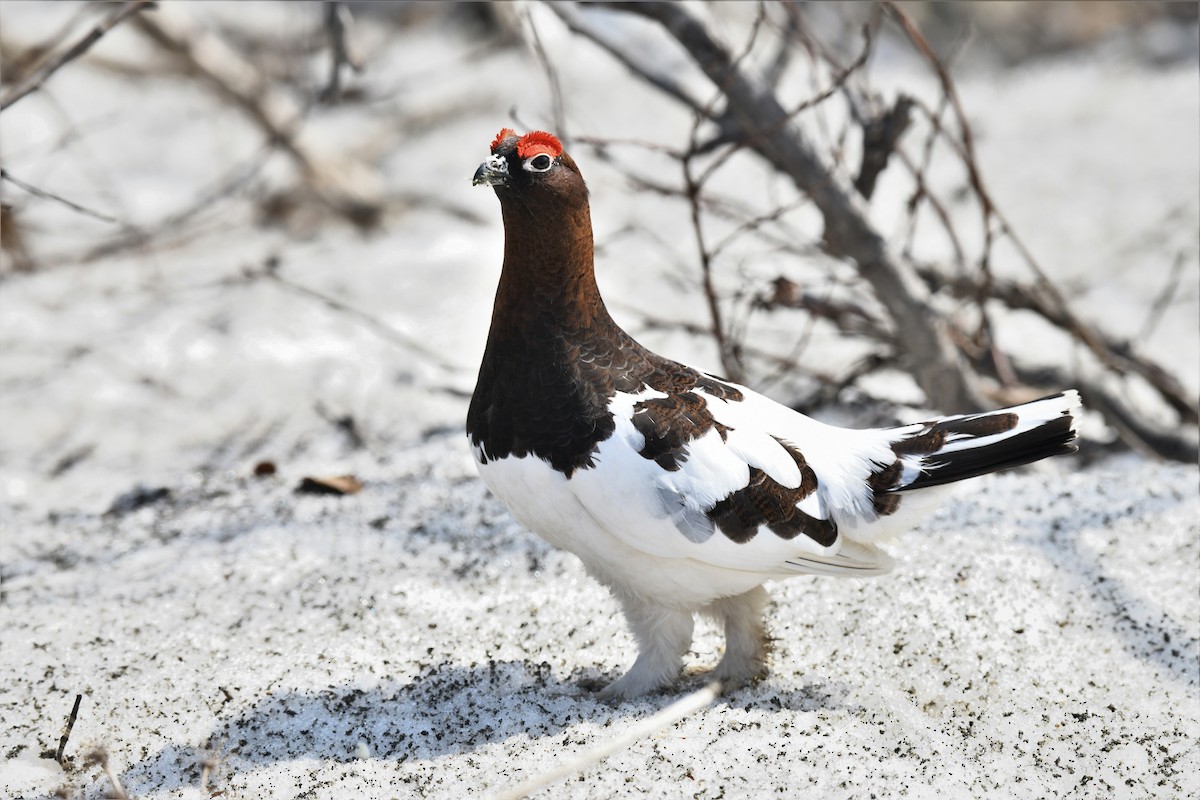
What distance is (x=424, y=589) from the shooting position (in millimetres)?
2873

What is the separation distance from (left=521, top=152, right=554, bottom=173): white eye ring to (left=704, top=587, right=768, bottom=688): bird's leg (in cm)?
104

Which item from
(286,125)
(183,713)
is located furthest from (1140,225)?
(183,713)

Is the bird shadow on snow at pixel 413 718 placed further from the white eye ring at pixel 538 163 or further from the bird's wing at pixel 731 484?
the white eye ring at pixel 538 163

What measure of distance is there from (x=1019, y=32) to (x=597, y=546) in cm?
674

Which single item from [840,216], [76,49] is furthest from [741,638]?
[76,49]

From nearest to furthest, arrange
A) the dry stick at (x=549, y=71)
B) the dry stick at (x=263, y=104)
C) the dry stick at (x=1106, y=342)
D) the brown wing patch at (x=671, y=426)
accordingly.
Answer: the brown wing patch at (x=671, y=426)
the dry stick at (x=549, y=71)
the dry stick at (x=1106, y=342)
the dry stick at (x=263, y=104)

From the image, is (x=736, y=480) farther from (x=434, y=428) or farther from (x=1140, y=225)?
(x=1140, y=225)

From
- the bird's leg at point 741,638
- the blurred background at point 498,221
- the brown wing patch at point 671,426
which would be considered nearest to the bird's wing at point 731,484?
the brown wing patch at point 671,426

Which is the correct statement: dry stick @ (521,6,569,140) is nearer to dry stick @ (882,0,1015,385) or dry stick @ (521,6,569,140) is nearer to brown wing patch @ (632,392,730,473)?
dry stick @ (882,0,1015,385)

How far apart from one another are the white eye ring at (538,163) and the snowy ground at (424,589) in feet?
3.82

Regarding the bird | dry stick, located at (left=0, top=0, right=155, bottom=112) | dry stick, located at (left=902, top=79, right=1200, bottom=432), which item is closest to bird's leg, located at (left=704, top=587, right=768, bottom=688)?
the bird

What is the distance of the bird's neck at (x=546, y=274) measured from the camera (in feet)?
7.56

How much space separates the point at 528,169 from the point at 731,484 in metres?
0.77

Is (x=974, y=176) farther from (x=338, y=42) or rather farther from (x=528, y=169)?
(x=338, y=42)
